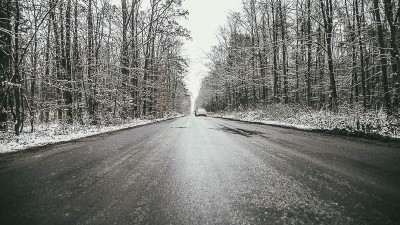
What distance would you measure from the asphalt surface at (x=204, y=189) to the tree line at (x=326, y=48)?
8.26m

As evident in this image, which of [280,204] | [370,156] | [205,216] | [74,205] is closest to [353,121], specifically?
[370,156]

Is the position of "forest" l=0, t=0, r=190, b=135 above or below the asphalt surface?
above

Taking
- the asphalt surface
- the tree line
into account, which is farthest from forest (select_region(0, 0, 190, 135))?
the tree line

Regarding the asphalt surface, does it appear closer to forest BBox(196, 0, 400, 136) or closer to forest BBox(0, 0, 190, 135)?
forest BBox(0, 0, 190, 135)

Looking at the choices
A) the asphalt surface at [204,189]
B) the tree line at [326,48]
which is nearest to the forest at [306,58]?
the tree line at [326,48]

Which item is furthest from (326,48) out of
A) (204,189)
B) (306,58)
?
(204,189)

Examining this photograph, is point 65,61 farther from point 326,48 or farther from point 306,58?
point 306,58

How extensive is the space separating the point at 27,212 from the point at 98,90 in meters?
15.6

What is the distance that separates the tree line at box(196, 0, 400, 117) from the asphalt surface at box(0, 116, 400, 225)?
325 inches

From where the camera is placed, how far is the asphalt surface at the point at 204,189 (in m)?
2.84

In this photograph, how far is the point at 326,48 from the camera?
64.8ft

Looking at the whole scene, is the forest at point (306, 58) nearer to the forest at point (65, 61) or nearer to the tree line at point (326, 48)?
the tree line at point (326, 48)

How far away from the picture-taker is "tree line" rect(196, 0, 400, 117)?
13992 mm

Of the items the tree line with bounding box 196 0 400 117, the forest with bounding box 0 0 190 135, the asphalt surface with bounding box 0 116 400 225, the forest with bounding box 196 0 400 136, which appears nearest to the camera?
the asphalt surface with bounding box 0 116 400 225
